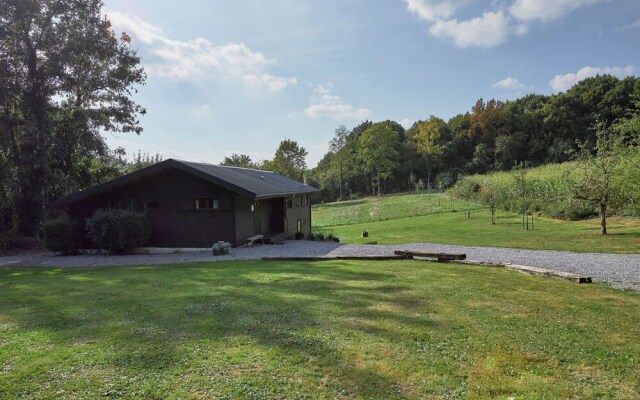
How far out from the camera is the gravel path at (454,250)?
35.2 feet

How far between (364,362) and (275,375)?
0.93m

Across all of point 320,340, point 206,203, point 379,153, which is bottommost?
point 320,340

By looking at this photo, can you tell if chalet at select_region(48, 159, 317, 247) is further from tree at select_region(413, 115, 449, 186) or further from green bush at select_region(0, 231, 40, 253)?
tree at select_region(413, 115, 449, 186)

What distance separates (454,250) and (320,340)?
1195 cm

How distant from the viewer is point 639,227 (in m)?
19.3

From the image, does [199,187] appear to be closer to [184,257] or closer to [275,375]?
[184,257]

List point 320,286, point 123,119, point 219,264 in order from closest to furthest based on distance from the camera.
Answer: point 320,286
point 219,264
point 123,119

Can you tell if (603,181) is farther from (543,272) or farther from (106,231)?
(106,231)

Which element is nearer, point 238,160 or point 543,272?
point 543,272

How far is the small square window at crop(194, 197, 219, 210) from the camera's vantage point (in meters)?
→ 15.4

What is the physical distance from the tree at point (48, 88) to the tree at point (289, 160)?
3376 centimetres

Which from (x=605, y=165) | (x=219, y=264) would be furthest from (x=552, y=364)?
(x=605, y=165)

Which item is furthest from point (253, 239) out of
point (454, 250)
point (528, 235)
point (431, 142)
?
point (431, 142)

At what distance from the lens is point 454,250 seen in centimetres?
1554
